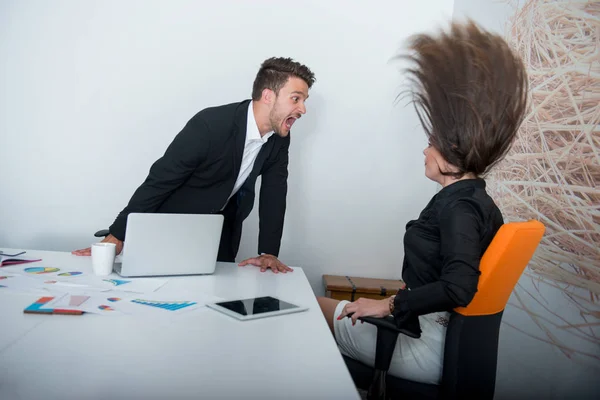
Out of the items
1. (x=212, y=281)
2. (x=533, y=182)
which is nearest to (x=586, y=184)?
(x=533, y=182)

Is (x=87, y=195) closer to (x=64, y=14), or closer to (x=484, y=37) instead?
(x=64, y=14)

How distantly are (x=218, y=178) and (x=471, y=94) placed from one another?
1.45 m

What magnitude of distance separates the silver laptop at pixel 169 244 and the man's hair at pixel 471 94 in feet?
2.91

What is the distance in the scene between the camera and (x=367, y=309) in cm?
148

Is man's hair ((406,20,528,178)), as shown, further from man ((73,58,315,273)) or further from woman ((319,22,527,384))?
man ((73,58,315,273))

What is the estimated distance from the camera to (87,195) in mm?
3537

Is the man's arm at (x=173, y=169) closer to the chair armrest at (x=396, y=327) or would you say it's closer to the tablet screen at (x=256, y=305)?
the tablet screen at (x=256, y=305)

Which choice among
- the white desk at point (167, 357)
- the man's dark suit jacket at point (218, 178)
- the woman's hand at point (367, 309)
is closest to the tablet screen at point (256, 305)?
the white desk at point (167, 357)

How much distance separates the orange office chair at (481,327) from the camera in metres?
1.22

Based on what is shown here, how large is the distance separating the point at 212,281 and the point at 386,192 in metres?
2.13

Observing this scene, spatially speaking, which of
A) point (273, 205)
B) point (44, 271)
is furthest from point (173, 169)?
point (44, 271)

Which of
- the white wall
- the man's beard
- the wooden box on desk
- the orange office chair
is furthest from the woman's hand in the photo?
the white wall

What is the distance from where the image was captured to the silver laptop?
5.37ft

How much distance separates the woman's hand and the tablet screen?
20cm
